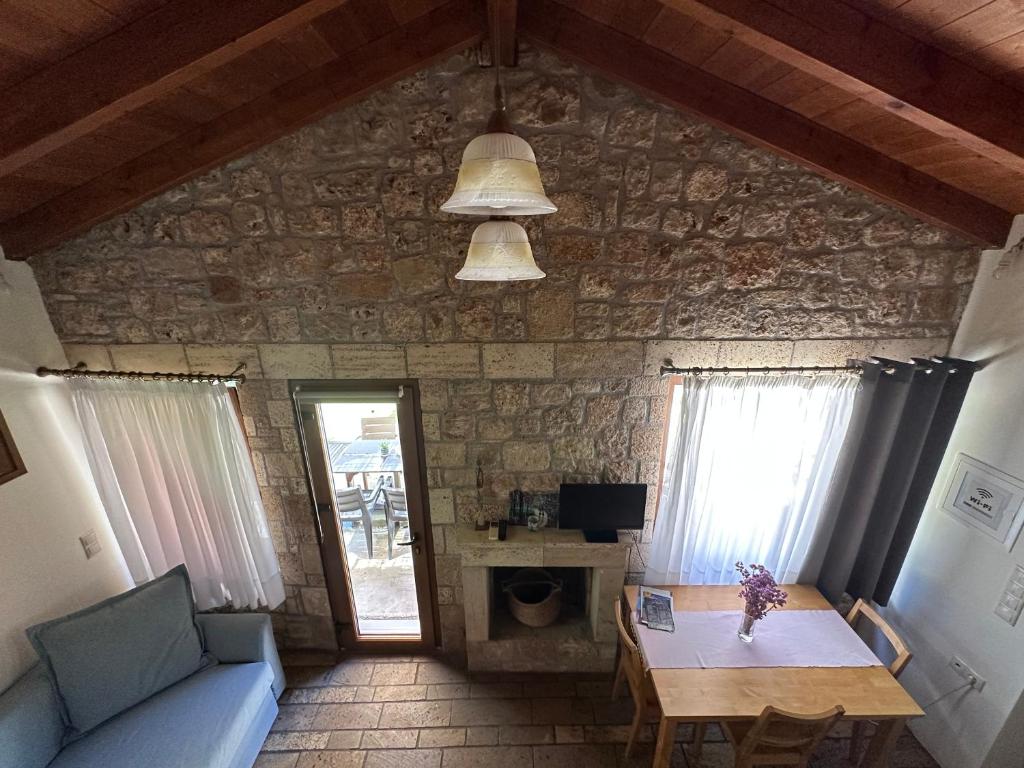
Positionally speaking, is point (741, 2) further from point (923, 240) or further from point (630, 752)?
point (630, 752)

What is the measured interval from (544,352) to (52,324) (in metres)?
2.81

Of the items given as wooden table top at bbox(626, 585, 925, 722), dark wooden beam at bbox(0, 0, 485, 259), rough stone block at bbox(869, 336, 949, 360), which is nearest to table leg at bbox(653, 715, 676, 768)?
wooden table top at bbox(626, 585, 925, 722)

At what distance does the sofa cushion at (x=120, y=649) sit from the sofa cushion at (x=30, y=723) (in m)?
0.05

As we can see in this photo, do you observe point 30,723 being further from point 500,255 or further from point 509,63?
point 509,63

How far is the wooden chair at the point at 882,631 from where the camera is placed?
2273mm

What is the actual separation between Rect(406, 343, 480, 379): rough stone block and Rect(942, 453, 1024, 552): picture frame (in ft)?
8.92

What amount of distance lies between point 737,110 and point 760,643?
2.72 metres

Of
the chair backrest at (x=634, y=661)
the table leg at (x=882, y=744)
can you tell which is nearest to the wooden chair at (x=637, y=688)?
the chair backrest at (x=634, y=661)

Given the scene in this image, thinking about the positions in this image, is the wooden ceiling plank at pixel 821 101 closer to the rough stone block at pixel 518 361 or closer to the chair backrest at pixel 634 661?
the rough stone block at pixel 518 361

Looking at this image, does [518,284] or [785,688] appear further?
[518,284]

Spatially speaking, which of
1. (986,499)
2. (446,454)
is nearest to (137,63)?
(446,454)

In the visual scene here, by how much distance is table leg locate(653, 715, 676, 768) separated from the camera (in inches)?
84.6

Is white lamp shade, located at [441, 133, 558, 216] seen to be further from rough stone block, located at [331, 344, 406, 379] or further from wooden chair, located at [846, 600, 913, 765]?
wooden chair, located at [846, 600, 913, 765]

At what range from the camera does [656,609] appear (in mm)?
2672
